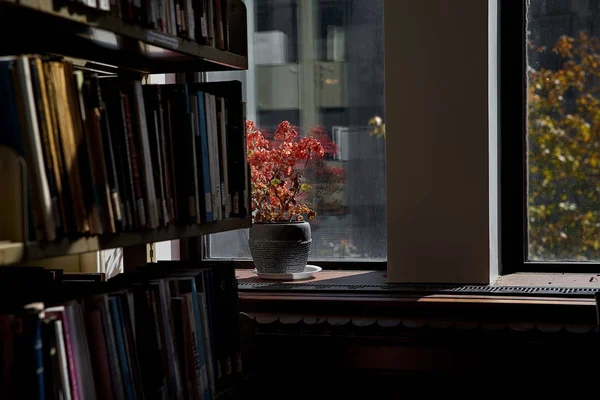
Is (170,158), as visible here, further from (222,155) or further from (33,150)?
(33,150)

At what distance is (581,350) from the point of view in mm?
2004

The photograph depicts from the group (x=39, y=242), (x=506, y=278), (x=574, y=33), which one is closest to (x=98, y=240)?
(x=39, y=242)

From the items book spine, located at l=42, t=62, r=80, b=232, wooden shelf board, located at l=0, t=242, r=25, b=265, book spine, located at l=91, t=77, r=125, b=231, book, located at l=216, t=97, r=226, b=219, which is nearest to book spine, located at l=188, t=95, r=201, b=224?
book, located at l=216, t=97, r=226, b=219

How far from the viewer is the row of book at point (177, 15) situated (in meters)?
1.34

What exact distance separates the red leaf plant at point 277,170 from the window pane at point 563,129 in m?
0.71

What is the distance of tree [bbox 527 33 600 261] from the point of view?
2.42 metres

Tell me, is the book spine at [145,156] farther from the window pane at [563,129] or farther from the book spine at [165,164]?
the window pane at [563,129]

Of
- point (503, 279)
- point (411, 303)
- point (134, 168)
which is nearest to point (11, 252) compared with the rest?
point (134, 168)

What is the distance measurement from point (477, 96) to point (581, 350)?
2.51 feet

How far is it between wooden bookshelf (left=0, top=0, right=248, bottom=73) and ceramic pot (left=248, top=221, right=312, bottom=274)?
0.68m

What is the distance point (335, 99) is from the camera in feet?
8.72

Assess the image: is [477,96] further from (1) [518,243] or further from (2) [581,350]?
(2) [581,350]

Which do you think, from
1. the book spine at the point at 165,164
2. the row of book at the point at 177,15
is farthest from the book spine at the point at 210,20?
the book spine at the point at 165,164

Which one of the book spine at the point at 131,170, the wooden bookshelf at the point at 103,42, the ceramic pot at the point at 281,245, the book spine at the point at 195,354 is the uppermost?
the wooden bookshelf at the point at 103,42
